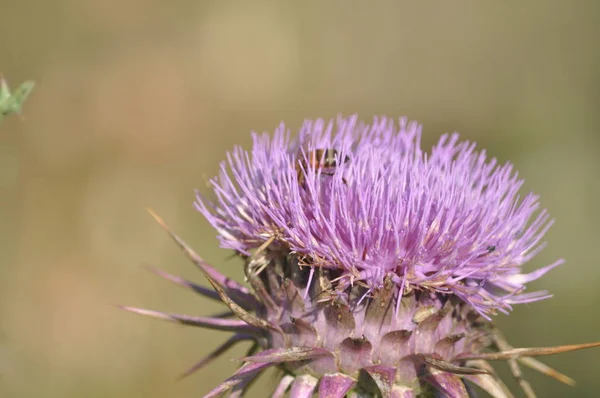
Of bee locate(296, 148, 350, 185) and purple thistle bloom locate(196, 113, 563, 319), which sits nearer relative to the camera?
purple thistle bloom locate(196, 113, 563, 319)

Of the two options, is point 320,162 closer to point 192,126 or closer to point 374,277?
point 374,277

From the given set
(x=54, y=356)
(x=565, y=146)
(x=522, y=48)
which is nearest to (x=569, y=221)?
(x=565, y=146)

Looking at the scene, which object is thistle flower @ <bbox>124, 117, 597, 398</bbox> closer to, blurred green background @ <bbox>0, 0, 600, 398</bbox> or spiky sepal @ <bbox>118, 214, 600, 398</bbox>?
spiky sepal @ <bbox>118, 214, 600, 398</bbox>

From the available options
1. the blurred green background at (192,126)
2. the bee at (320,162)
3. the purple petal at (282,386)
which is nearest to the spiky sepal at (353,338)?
the purple petal at (282,386)

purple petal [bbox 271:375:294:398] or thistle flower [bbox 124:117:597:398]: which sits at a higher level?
thistle flower [bbox 124:117:597:398]

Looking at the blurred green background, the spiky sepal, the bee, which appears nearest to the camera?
the spiky sepal

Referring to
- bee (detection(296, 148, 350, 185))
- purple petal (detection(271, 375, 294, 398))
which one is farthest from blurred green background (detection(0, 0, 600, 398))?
bee (detection(296, 148, 350, 185))

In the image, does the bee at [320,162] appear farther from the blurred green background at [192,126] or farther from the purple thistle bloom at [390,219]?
the blurred green background at [192,126]
